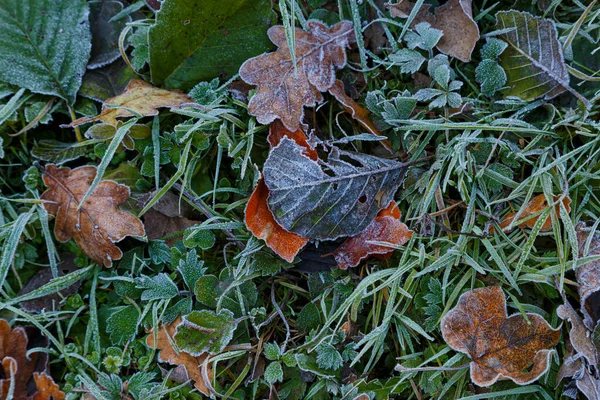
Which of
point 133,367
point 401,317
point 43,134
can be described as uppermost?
point 43,134

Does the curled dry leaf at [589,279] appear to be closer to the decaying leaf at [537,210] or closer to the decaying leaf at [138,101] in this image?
the decaying leaf at [537,210]

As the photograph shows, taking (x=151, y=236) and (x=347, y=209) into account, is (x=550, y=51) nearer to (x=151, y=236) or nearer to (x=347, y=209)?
(x=347, y=209)

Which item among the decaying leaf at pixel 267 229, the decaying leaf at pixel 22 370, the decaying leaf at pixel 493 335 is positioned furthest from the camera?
the decaying leaf at pixel 22 370

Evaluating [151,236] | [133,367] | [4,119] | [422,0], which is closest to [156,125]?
[151,236]

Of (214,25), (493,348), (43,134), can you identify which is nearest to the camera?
(493,348)

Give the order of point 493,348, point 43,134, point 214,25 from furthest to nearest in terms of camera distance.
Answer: point 43,134, point 214,25, point 493,348

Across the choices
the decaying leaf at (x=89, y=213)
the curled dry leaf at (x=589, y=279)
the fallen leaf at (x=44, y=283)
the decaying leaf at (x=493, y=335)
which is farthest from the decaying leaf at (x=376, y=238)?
the fallen leaf at (x=44, y=283)
